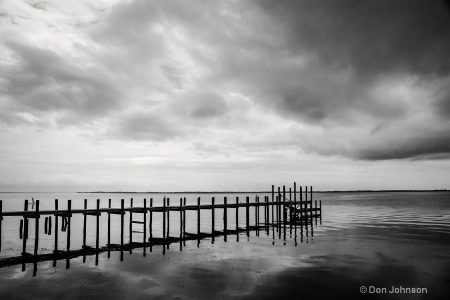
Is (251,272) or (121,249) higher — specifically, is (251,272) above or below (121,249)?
above

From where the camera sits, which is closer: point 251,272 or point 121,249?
point 251,272

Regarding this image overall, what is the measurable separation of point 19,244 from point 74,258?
27.6ft

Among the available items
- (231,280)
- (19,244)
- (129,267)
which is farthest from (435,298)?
(19,244)

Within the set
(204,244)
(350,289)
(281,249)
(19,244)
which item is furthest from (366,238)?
(19,244)

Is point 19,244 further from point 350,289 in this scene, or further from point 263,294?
point 350,289

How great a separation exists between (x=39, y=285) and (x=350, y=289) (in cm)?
1134

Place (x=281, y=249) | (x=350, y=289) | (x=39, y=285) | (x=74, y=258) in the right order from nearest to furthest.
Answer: (x=350, y=289) → (x=39, y=285) → (x=74, y=258) → (x=281, y=249)

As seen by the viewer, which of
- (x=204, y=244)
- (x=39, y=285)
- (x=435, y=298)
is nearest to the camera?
(x=435, y=298)

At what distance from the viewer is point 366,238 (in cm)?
2386

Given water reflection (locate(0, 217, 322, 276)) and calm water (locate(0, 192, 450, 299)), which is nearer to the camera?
calm water (locate(0, 192, 450, 299))

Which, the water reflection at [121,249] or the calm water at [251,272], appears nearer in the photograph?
the calm water at [251,272]

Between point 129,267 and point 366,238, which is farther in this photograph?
point 366,238

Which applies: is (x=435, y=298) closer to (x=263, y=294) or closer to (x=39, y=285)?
(x=263, y=294)

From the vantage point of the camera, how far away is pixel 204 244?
22.9 meters
